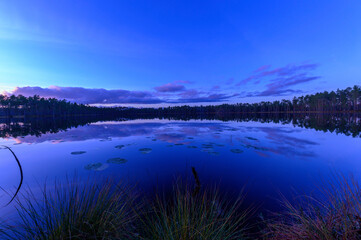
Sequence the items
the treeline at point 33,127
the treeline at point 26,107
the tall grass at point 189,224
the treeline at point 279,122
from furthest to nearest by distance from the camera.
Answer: the treeline at point 26,107 < the treeline at point 33,127 < the treeline at point 279,122 < the tall grass at point 189,224

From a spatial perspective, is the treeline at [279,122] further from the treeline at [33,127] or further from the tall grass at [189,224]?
the tall grass at [189,224]

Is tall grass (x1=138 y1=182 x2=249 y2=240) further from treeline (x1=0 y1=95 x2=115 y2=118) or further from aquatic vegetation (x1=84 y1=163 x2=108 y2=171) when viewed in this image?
treeline (x1=0 y1=95 x2=115 y2=118)

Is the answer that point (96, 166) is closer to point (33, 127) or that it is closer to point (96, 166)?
point (96, 166)

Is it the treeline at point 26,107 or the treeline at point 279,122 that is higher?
the treeline at point 26,107

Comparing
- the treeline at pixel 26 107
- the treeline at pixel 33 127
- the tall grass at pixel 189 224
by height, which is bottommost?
the treeline at pixel 33 127

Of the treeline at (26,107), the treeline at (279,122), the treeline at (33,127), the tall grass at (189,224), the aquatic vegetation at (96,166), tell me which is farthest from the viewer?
the treeline at (26,107)

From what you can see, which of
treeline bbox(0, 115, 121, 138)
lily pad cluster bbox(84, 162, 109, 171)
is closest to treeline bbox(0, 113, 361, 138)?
treeline bbox(0, 115, 121, 138)

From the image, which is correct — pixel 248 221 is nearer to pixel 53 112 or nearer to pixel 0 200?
pixel 0 200

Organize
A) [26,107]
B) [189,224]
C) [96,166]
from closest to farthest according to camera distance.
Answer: [189,224]
[96,166]
[26,107]

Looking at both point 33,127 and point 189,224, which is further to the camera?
point 33,127

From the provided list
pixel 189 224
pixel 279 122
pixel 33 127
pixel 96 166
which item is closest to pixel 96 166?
pixel 96 166

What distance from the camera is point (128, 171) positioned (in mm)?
10211

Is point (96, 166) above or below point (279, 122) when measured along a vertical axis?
below

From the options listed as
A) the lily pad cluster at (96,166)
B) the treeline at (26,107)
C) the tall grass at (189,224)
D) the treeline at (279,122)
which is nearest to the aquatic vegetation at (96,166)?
the lily pad cluster at (96,166)
